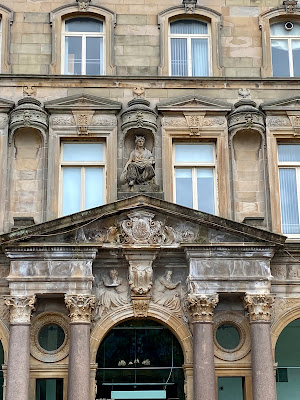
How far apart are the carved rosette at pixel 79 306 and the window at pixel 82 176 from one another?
3.04 metres

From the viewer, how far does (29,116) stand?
19.6 metres

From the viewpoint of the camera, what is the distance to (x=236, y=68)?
21094 millimetres

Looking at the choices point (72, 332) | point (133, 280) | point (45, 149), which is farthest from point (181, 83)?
point (72, 332)

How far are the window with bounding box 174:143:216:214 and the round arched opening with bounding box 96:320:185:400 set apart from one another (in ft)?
11.1

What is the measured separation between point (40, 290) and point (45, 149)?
4125 millimetres

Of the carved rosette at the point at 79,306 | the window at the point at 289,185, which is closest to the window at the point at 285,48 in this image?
the window at the point at 289,185

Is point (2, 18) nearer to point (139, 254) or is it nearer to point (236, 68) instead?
point (236, 68)

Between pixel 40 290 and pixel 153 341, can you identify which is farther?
pixel 153 341

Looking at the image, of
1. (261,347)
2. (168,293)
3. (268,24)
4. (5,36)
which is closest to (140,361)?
(168,293)

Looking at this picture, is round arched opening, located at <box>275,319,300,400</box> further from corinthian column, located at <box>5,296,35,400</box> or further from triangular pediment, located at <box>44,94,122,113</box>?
triangular pediment, located at <box>44,94,122,113</box>

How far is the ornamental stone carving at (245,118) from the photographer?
19922 millimetres

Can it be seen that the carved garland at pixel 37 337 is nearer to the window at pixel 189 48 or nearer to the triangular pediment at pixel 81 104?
the triangular pediment at pixel 81 104

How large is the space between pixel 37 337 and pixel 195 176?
5899mm

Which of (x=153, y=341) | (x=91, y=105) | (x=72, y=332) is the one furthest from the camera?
(x=91, y=105)
